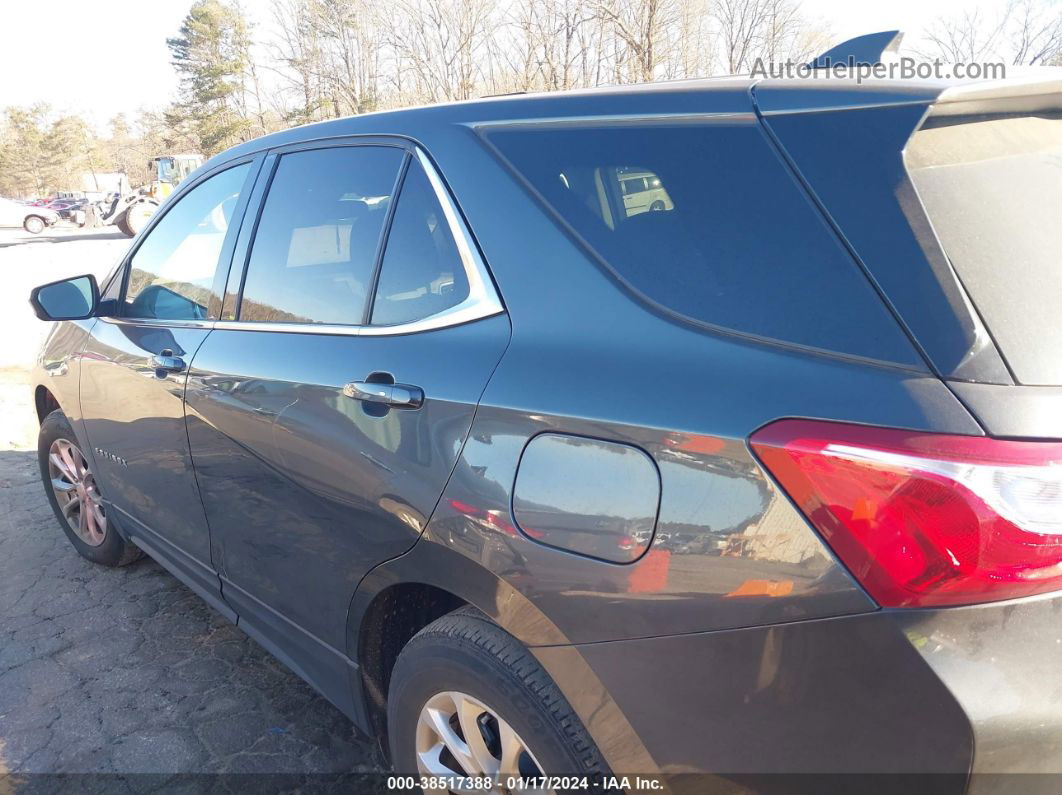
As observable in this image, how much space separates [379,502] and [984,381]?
123 centimetres

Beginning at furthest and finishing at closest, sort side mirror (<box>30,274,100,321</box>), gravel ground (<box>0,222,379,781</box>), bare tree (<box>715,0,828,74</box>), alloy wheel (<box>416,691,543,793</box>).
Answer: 1. bare tree (<box>715,0,828,74</box>)
2. side mirror (<box>30,274,100,321</box>)
3. gravel ground (<box>0,222,379,781</box>)
4. alloy wheel (<box>416,691,543,793</box>)

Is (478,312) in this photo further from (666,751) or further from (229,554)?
(229,554)

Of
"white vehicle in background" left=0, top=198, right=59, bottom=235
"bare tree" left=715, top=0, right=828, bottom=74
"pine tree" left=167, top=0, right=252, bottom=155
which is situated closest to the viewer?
"bare tree" left=715, top=0, right=828, bottom=74

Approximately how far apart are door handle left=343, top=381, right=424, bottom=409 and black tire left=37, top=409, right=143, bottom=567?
219 centimetres

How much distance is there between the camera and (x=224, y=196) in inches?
107

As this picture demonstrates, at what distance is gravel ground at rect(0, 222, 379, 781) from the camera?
246 cm

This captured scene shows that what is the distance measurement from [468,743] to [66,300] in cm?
263

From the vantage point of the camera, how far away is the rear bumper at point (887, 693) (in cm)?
107

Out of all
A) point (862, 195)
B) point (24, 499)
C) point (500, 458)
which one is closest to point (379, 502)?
point (500, 458)

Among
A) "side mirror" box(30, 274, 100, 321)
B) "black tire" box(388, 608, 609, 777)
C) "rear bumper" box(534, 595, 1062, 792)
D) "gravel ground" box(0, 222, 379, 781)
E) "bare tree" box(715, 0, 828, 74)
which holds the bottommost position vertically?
"gravel ground" box(0, 222, 379, 781)

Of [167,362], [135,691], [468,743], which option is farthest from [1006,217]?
[135,691]

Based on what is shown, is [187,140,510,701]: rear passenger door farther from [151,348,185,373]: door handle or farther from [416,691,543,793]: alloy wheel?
[416,691,543,793]: alloy wheel

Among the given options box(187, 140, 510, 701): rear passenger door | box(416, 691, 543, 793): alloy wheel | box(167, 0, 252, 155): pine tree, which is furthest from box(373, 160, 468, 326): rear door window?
box(167, 0, 252, 155): pine tree

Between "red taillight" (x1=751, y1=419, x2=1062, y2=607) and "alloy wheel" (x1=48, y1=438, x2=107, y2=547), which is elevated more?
"red taillight" (x1=751, y1=419, x2=1062, y2=607)
